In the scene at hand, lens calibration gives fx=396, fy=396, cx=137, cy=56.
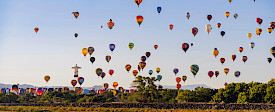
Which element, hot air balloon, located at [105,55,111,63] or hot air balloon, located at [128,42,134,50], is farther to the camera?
hot air balloon, located at [105,55,111,63]

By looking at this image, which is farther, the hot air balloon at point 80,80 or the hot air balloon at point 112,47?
the hot air balloon at point 80,80

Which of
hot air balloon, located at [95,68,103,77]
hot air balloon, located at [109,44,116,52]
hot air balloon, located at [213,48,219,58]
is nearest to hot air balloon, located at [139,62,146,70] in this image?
hot air balloon, located at [95,68,103,77]

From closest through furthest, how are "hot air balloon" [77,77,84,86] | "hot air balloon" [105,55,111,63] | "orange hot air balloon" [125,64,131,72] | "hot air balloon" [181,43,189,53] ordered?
"hot air balloon" [181,43,189,53]
"hot air balloon" [105,55,111,63]
"orange hot air balloon" [125,64,131,72]
"hot air balloon" [77,77,84,86]

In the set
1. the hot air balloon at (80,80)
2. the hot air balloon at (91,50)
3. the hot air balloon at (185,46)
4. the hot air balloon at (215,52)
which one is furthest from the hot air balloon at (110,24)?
the hot air balloon at (80,80)

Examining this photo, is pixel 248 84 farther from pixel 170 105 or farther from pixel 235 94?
pixel 170 105

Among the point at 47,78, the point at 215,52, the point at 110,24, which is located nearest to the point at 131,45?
the point at 110,24

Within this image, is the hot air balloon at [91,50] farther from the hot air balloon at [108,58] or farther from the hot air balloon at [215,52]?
the hot air balloon at [215,52]

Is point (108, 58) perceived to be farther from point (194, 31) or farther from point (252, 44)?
point (252, 44)

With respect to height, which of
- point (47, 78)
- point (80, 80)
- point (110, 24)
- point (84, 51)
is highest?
point (110, 24)

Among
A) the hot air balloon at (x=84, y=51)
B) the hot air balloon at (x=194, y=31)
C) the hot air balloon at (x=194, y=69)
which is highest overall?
the hot air balloon at (x=194, y=31)

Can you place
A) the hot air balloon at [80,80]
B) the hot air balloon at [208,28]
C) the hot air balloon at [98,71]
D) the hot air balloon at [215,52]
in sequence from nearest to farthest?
the hot air balloon at [208,28] < the hot air balloon at [215,52] < the hot air balloon at [98,71] < the hot air balloon at [80,80]

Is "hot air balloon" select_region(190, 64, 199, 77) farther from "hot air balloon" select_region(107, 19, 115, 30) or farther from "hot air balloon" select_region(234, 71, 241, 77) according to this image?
"hot air balloon" select_region(234, 71, 241, 77)

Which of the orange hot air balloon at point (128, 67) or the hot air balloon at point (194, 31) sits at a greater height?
the hot air balloon at point (194, 31)

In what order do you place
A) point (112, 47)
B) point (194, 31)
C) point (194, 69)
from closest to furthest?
point (194, 31) → point (194, 69) → point (112, 47)
